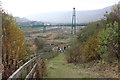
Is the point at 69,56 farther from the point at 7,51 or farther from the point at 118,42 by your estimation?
the point at 7,51

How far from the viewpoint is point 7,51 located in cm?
902

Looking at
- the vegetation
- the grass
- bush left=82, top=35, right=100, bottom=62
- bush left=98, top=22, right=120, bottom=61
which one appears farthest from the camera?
bush left=82, top=35, right=100, bottom=62

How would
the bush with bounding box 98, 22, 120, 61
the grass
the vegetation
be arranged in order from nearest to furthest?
1. the grass
2. the bush with bounding box 98, 22, 120, 61
3. the vegetation

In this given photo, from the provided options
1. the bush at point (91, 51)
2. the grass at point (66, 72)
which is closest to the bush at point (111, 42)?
the grass at point (66, 72)

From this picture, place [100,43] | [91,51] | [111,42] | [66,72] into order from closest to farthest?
[66,72] → [111,42] → [100,43] → [91,51]

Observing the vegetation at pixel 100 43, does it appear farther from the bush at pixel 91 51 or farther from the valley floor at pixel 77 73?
the valley floor at pixel 77 73

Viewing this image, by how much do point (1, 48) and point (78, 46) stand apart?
21.0m

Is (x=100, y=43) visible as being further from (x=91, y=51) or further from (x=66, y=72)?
(x=66, y=72)

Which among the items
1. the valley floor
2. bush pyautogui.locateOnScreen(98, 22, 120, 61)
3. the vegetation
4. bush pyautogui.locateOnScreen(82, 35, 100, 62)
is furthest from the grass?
bush pyautogui.locateOnScreen(82, 35, 100, 62)

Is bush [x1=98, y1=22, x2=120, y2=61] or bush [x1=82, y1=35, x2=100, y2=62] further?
bush [x1=82, y1=35, x2=100, y2=62]

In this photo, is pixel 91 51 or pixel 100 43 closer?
pixel 100 43

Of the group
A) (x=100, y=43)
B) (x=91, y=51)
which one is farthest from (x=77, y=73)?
(x=91, y=51)

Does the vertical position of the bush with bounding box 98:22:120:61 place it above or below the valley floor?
above

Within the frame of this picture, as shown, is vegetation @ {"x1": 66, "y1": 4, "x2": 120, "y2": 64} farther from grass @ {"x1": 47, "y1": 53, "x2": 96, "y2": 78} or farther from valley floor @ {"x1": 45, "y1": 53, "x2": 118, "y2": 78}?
grass @ {"x1": 47, "y1": 53, "x2": 96, "y2": 78}
